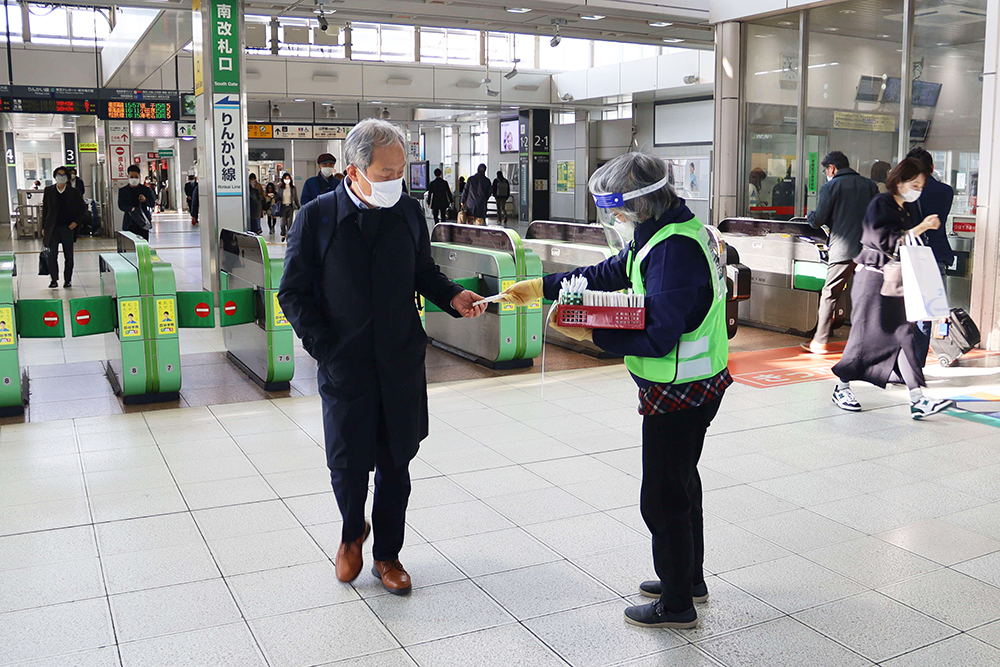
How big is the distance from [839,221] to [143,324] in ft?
17.8

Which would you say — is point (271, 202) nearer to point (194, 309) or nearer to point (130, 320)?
point (194, 309)

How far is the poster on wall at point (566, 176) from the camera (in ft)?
83.9

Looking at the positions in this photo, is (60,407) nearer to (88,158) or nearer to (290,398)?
(290,398)

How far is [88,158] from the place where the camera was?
26.9 metres

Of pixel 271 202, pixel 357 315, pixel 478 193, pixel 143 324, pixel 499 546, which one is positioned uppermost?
pixel 478 193

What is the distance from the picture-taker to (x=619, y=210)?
9.09 ft

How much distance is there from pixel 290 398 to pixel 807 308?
5.04 meters

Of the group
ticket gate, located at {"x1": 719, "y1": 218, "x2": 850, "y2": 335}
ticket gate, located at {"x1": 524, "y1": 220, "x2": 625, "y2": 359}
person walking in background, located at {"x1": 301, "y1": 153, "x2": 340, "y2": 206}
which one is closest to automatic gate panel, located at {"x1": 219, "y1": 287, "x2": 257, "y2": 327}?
person walking in background, located at {"x1": 301, "y1": 153, "x2": 340, "y2": 206}

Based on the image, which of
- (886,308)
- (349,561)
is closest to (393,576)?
(349,561)

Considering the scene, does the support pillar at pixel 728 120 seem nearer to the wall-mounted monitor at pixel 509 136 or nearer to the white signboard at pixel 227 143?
the white signboard at pixel 227 143

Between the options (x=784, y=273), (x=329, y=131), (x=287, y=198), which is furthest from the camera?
(x=329, y=131)

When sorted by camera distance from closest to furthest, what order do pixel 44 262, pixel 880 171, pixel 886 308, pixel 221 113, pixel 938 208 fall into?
pixel 886 308
pixel 938 208
pixel 880 171
pixel 221 113
pixel 44 262

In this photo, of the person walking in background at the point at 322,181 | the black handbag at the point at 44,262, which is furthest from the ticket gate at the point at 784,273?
the black handbag at the point at 44,262

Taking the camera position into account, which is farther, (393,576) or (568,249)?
(568,249)
